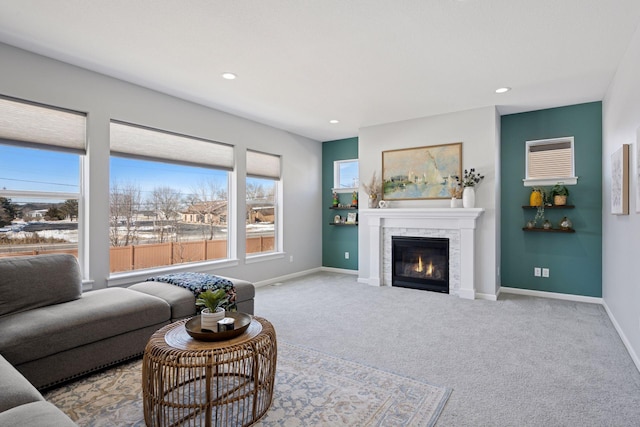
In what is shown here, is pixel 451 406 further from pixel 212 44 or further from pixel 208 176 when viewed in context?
pixel 208 176

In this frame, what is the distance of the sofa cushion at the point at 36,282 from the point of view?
2465 millimetres

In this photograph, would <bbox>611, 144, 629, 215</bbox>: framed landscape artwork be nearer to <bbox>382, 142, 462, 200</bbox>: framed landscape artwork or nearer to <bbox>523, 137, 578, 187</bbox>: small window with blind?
<bbox>523, 137, 578, 187</bbox>: small window with blind

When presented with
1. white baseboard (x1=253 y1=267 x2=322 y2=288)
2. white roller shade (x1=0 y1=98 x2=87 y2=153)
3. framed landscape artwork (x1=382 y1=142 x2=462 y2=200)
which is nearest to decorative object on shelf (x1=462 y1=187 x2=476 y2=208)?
framed landscape artwork (x1=382 y1=142 x2=462 y2=200)

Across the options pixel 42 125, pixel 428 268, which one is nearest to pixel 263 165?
pixel 42 125

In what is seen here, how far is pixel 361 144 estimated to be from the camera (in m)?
5.77

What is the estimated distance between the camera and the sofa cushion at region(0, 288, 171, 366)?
211 centimetres

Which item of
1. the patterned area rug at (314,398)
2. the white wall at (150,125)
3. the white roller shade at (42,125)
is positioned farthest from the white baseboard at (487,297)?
the white roller shade at (42,125)

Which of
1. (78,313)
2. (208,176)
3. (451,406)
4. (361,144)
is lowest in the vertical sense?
(451,406)

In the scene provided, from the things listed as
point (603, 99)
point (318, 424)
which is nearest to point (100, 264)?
point (318, 424)

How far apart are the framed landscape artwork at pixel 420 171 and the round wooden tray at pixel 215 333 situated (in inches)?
146

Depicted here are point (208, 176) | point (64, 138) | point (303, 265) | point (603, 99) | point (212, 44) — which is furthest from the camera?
→ point (303, 265)

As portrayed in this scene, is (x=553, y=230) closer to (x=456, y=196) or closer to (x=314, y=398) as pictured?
(x=456, y=196)

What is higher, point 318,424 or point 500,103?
point 500,103

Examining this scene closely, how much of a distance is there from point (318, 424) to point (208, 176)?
3738mm
